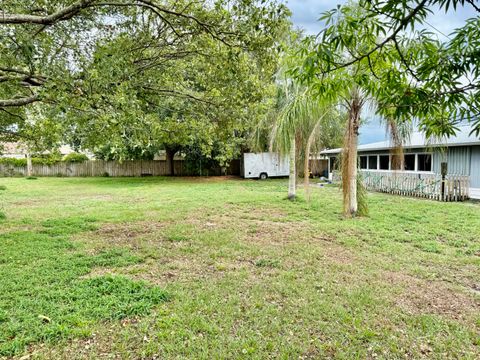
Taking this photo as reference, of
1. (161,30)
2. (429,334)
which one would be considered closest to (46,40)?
(161,30)

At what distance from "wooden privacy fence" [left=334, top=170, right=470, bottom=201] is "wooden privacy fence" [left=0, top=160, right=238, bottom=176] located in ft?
40.4

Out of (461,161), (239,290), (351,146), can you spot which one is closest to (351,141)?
(351,146)

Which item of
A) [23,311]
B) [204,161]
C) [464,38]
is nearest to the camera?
[464,38]

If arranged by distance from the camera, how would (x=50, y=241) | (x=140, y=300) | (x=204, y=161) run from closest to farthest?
(x=140, y=300) → (x=50, y=241) → (x=204, y=161)

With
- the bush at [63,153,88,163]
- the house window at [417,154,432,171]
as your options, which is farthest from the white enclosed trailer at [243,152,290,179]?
the bush at [63,153,88,163]

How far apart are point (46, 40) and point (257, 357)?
4879 mm

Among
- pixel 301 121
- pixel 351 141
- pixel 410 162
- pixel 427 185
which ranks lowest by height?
pixel 427 185

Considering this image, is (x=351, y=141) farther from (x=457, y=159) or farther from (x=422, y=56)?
(x=457, y=159)

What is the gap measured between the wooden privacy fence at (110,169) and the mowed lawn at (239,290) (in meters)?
16.5

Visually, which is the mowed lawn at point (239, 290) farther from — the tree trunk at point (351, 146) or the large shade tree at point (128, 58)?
the large shade tree at point (128, 58)

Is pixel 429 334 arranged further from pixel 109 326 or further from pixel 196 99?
pixel 196 99

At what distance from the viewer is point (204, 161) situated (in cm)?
1998

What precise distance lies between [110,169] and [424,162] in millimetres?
20243

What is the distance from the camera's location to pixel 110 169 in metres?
23.0
